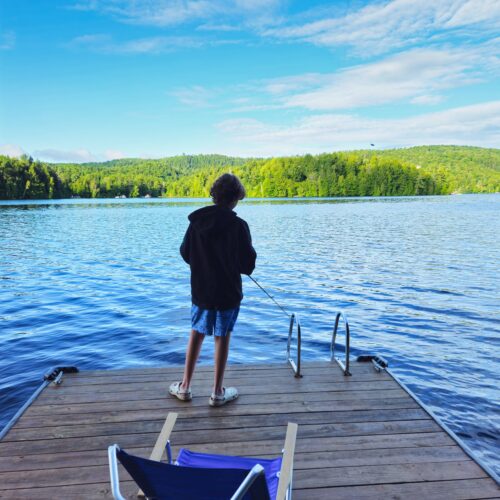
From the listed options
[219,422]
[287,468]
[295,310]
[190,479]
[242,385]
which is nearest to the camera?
[190,479]

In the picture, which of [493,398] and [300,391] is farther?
[493,398]

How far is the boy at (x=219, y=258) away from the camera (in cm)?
371

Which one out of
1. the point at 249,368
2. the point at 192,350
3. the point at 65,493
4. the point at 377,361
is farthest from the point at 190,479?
the point at 377,361

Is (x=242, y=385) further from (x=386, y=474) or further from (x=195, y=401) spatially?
(x=386, y=474)

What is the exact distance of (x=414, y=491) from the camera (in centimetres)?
294

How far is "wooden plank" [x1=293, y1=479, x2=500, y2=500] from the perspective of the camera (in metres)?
2.87

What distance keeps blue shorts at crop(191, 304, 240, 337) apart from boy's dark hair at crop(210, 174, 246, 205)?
0.97 metres

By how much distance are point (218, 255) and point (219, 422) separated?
1491 mm

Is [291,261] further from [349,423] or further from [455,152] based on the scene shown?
[455,152]

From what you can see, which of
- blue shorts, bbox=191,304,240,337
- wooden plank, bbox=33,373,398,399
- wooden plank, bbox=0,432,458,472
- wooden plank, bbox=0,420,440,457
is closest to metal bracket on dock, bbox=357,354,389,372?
wooden plank, bbox=33,373,398,399

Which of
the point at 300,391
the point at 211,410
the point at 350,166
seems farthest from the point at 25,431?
the point at 350,166

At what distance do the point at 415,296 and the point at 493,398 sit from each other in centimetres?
637

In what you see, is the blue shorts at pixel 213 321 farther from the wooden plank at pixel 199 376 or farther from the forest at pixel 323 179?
the forest at pixel 323 179

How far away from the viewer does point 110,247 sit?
24.1 meters
